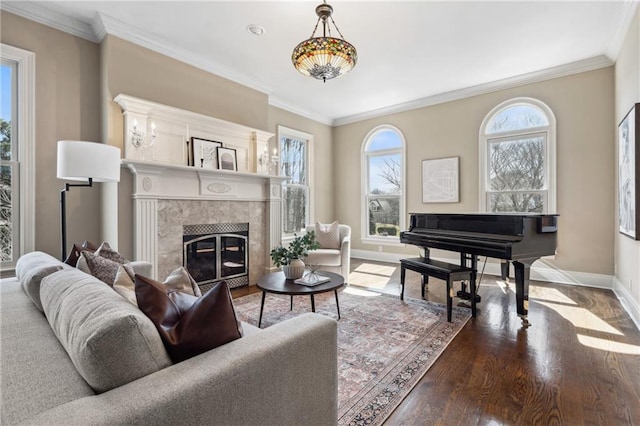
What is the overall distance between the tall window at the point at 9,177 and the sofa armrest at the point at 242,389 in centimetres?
334

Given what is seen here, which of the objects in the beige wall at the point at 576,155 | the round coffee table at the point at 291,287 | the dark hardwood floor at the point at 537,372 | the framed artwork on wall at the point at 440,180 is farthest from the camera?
the framed artwork on wall at the point at 440,180

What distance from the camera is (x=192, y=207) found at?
3820 mm

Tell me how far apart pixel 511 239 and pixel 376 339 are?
1579 mm

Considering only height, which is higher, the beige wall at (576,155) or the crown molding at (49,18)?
the crown molding at (49,18)

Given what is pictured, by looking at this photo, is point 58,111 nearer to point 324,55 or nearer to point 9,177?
point 9,177

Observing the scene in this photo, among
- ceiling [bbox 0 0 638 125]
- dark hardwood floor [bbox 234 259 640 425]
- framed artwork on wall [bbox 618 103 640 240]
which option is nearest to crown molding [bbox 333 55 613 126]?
ceiling [bbox 0 0 638 125]

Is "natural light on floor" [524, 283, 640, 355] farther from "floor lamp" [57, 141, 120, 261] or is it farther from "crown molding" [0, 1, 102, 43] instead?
"crown molding" [0, 1, 102, 43]

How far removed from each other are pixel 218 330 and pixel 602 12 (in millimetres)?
4544

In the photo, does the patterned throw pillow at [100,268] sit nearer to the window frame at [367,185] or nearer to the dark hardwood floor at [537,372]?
the dark hardwood floor at [537,372]

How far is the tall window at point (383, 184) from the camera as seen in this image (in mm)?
6098

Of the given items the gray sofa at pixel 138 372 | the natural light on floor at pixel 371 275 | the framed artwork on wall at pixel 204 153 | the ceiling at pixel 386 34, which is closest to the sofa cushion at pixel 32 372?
the gray sofa at pixel 138 372

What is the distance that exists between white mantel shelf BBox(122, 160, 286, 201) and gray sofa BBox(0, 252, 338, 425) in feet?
7.54

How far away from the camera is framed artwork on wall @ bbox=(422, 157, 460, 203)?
534 centimetres

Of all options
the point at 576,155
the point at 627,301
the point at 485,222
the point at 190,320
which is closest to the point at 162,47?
the point at 190,320
